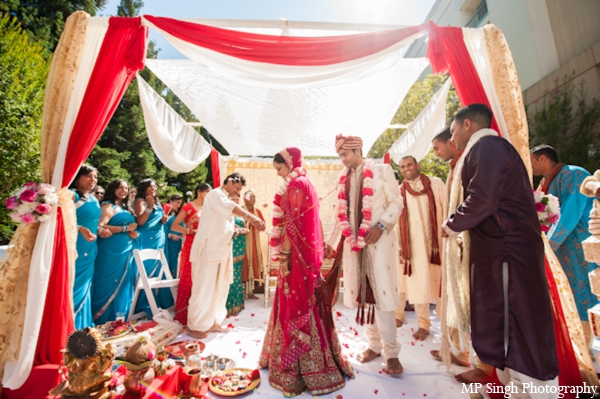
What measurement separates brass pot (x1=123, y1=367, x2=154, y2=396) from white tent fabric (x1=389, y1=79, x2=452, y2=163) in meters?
4.86

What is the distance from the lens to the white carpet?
2180mm

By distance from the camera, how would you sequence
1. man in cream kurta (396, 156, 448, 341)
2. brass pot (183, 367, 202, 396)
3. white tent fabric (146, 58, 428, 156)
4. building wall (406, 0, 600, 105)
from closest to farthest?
brass pot (183, 367, 202, 396)
man in cream kurta (396, 156, 448, 341)
white tent fabric (146, 58, 428, 156)
building wall (406, 0, 600, 105)

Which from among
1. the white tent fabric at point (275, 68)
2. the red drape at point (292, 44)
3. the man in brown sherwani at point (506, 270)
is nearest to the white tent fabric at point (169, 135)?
the white tent fabric at point (275, 68)

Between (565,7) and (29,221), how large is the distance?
1150 cm

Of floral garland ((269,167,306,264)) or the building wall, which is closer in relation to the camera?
floral garland ((269,167,306,264))

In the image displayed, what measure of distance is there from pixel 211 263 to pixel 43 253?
5.31 feet

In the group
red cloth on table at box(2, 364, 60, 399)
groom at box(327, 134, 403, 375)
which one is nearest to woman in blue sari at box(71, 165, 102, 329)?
red cloth on table at box(2, 364, 60, 399)

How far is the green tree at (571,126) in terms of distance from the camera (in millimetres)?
6004

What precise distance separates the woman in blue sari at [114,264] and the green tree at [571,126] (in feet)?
27.6

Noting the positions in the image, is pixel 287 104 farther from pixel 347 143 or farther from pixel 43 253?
pixel 43 253

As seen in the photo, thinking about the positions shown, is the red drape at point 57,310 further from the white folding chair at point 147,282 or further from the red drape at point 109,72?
the white folding chair at point 147,282

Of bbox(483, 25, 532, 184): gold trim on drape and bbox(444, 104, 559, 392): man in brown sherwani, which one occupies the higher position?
bbox(483, 25, 532, 184): gold trim on drape

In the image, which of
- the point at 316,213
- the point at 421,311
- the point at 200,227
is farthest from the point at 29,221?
the point at 421,311

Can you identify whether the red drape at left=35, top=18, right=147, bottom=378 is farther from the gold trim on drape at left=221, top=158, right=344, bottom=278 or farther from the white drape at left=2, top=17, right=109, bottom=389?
the gold trim on drape at left=221, top=158, right=344, bottom=278
